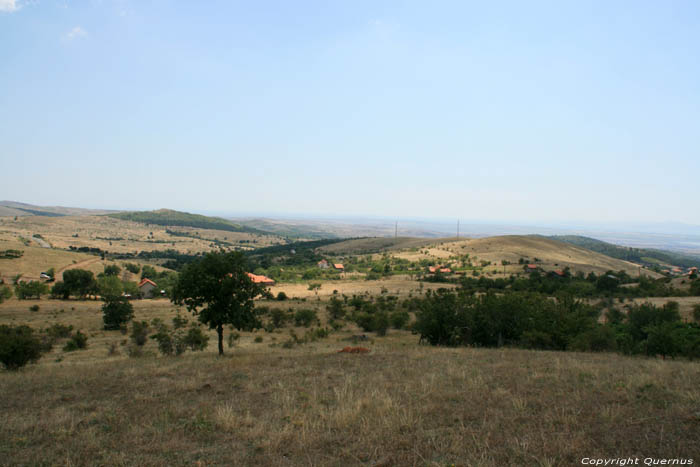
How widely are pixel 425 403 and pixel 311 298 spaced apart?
46677 mm

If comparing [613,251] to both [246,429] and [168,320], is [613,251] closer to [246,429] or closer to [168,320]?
[168,320]

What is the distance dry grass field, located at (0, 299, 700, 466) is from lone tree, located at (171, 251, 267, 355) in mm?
5283

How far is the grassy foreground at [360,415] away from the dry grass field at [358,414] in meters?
0.03

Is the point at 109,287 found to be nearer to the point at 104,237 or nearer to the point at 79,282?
the point at 79,282

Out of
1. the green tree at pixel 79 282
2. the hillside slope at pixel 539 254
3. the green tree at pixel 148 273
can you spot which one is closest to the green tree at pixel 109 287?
the green tree at pixel 79 282

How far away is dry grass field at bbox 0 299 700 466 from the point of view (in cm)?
602

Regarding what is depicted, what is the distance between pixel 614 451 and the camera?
567 centimetres

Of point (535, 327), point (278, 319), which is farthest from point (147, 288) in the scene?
point (535, 327)

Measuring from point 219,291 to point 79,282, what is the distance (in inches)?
2111

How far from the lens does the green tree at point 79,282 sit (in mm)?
57588

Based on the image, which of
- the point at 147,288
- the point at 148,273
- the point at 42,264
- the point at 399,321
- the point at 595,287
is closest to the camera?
the point at 399,321

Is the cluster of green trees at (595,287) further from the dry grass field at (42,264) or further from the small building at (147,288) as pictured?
the dry grass field at (42,264)

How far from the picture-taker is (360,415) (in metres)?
7.88

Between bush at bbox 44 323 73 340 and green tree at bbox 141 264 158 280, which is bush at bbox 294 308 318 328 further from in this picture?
green tree at bbox 141 264 158 280
